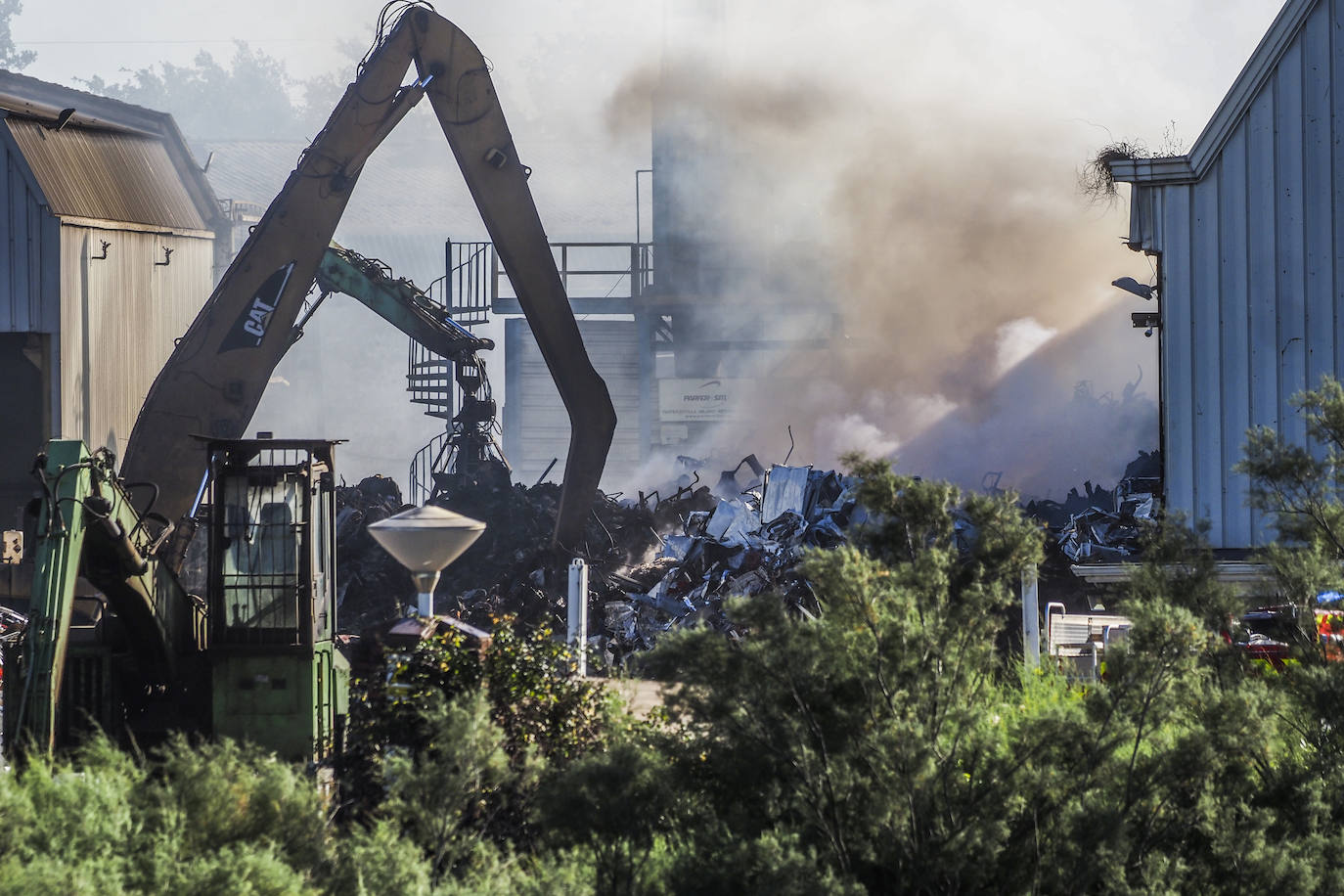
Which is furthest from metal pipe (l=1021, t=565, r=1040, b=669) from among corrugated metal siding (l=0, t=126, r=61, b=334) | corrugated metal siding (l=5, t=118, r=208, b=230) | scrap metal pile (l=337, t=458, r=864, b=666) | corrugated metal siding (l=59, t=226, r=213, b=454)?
corrugated metal siding (l=5, t=118, r=208, b=230)

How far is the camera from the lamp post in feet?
28.0

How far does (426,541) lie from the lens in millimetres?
8570

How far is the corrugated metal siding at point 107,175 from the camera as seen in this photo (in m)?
21.0

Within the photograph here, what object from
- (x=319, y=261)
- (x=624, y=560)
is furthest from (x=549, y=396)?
(x=319, y=261)

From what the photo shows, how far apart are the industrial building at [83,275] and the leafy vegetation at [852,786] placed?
16.1 meters

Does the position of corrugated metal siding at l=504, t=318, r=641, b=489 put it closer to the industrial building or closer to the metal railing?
the metal railing

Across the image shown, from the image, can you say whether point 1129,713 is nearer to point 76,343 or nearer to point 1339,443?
point 1339,443

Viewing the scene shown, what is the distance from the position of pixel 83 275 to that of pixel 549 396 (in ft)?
50.5

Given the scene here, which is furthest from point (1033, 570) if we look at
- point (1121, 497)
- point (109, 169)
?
point (109, 169)

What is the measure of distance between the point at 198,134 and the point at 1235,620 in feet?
206

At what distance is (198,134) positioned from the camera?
62969 millimetres

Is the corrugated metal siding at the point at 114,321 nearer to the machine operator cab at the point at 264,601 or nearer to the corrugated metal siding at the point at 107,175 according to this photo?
the corrugated metal siding at the point at 107,175

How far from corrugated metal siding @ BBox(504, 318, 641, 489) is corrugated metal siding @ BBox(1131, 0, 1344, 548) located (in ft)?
72.8

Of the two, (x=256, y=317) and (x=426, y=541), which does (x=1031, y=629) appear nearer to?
(x=426, y=541)
